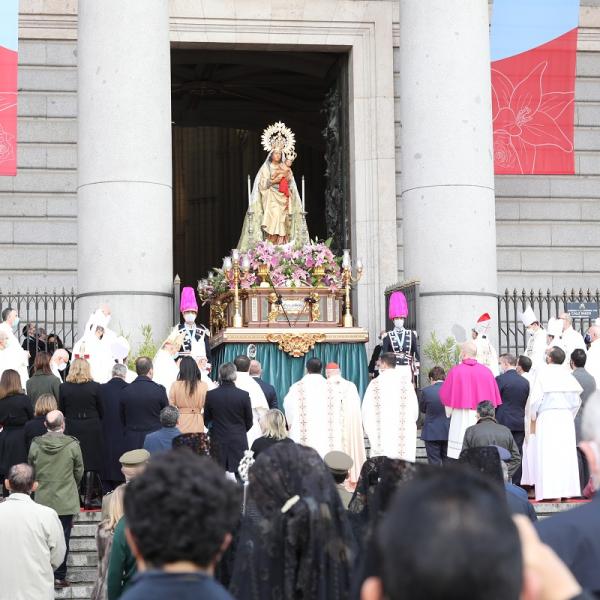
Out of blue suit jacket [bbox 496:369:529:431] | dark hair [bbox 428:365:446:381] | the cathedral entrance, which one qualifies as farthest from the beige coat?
the cathedral entrance

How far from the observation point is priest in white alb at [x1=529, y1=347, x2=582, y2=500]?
13.3 metres

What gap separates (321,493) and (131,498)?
2229 millimetres

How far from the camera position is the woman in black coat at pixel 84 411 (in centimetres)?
1207

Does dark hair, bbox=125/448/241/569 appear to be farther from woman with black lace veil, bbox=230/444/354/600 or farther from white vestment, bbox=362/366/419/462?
white vestment, bbox=362/366/419/462

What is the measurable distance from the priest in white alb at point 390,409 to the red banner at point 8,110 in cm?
759

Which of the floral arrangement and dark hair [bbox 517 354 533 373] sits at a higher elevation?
the floral arrangement

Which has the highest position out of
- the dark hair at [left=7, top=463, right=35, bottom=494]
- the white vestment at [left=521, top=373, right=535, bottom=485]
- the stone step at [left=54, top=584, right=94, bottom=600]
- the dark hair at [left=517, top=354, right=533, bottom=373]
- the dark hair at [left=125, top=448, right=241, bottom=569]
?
the dark hair at [left=517, top=354, right=533, bottom=373]

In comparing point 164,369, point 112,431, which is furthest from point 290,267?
point 112,431

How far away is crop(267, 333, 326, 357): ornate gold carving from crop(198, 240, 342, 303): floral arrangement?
1.01 metres

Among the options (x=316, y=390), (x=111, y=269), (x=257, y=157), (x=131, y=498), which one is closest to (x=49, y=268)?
(x=111, y=269)

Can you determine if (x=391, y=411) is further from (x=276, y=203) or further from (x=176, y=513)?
(x=176, y=513)

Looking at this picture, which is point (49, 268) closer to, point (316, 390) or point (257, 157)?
point (316, 390)

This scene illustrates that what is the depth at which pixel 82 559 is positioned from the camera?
36.5 ft

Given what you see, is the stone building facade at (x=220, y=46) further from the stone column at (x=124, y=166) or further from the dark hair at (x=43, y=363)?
the dark hair at (x=43, y=363)
